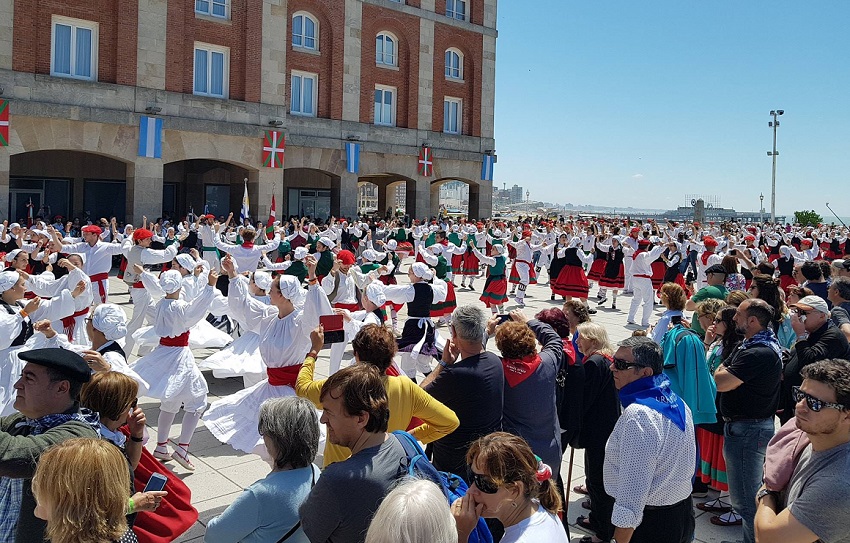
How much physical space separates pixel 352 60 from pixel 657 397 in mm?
31733

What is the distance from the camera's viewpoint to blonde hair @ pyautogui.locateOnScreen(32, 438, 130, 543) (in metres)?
2.51

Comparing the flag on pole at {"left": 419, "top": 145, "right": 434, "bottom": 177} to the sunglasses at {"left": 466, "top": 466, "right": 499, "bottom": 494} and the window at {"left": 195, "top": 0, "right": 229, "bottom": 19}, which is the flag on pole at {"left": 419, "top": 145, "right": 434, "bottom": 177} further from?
the sunglasses at {"left": 466, "top": 466, "right": 499, "bottom": 494}

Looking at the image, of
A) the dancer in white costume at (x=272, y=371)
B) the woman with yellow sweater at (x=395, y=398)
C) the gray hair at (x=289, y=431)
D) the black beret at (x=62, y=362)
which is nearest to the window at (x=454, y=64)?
the dancer in white costume at (x=272, y=371)

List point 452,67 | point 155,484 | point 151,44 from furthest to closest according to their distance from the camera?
point 452,67
point 151,44
point 155,484

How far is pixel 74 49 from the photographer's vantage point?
82.6 feet

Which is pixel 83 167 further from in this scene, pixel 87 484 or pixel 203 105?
pixel 87 484

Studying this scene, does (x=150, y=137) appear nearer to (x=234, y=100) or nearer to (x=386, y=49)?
(x=234, y=100)

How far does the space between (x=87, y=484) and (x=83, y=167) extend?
3053 centimetres

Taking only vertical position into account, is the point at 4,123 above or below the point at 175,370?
above

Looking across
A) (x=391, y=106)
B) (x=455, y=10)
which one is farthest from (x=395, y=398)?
(x=455, y=10)

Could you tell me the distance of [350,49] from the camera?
33656mm

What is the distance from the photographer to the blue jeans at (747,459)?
507 centimetres

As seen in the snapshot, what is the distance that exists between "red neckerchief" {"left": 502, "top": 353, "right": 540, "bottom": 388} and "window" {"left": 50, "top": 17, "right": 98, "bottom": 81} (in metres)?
25.0

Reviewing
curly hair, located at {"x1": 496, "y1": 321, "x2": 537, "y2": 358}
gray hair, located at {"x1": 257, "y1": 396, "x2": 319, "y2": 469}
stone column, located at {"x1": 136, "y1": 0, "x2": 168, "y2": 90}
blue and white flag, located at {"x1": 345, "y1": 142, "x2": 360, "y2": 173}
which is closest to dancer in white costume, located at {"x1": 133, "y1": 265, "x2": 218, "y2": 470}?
curly hair, located at {"x1": 496, "y1": 321, "x2": 537, "y2": 358}
